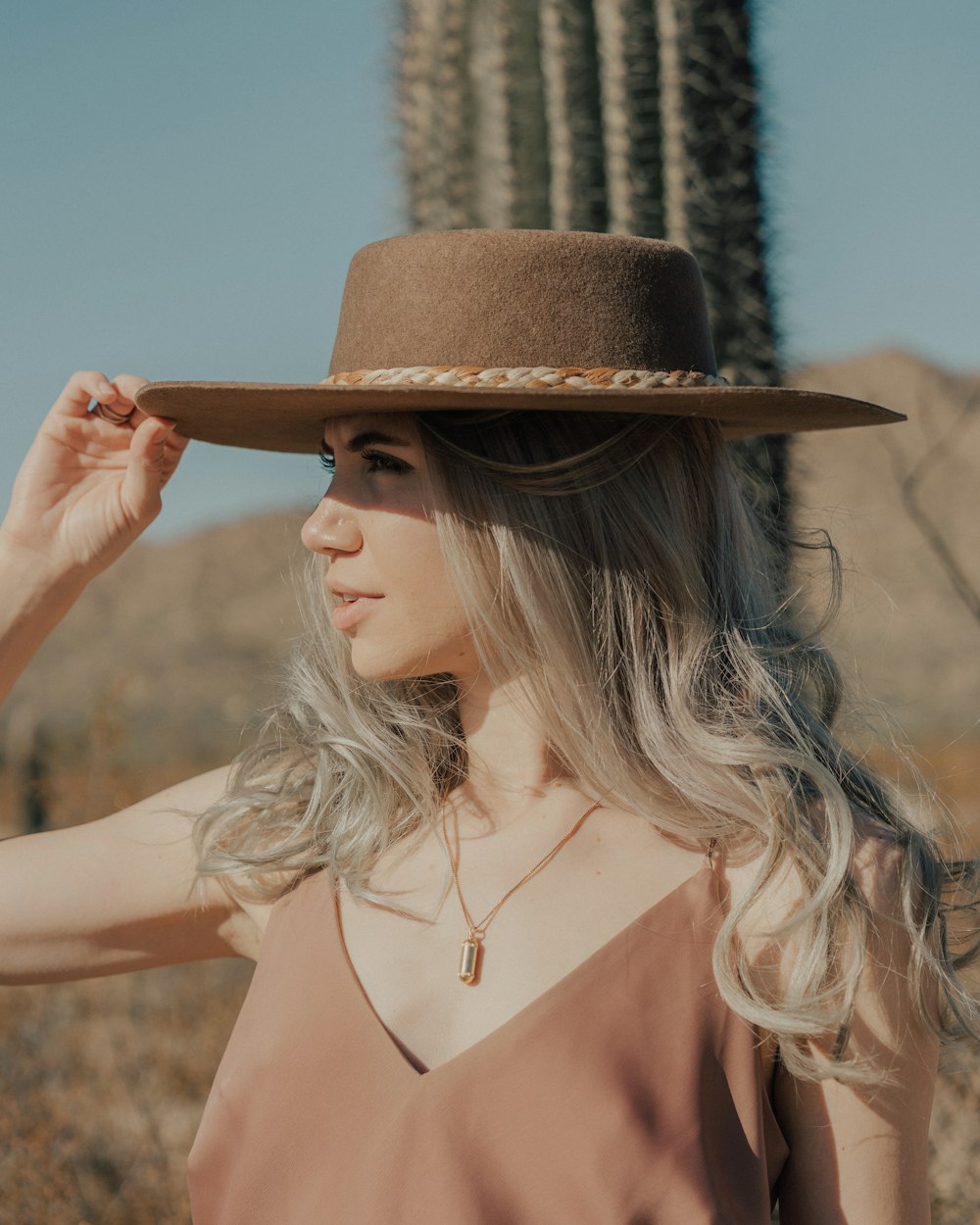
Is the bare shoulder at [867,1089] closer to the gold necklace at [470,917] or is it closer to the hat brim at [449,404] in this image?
the gold necklace at [470,917]

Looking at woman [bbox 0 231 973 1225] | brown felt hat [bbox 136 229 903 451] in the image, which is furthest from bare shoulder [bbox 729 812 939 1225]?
brown felt hat [bbox 136 229 903 451]

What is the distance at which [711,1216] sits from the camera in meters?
1.43

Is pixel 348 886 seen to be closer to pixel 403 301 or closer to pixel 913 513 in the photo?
pixel 403 301

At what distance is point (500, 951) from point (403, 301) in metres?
0.83

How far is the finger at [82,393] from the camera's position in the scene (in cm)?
188

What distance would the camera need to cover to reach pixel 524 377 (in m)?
1.54

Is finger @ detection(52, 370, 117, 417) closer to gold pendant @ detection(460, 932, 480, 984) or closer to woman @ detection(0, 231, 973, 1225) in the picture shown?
woman @ detection(0, 231, 973, 1225)

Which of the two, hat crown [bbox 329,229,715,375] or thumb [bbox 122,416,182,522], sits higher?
hat crown [bbox 329,229,715,375]

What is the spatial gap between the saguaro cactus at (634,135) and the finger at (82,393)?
1.49 meters

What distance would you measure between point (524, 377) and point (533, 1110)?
87cm

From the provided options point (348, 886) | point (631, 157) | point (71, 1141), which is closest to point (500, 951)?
point (348, 886)

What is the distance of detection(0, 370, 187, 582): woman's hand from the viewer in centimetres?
189

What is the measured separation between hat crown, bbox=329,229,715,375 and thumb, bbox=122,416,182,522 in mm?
417

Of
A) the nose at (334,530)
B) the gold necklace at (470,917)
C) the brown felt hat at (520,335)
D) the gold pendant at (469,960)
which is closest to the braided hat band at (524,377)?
the brown felt hat at (520,335)
